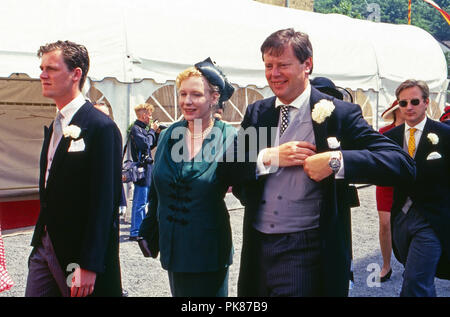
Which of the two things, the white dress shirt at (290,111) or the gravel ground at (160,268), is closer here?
the white dress shirt at (290,111)

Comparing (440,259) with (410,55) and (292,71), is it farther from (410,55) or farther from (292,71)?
(410,55)

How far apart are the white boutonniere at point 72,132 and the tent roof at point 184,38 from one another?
4734 millimetres

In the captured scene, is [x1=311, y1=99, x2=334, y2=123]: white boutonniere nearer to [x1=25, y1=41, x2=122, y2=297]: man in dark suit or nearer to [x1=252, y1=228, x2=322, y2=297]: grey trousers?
[x1=252, y1=228, x2=322, y2=297]: grey trousers

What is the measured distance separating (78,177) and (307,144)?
3.69ft

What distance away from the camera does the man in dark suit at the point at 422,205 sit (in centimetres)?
334

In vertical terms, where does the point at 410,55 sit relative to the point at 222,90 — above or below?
above

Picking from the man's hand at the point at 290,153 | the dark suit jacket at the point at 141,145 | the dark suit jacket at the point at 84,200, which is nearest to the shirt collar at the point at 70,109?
the dark suit jacket at the point at 84,200

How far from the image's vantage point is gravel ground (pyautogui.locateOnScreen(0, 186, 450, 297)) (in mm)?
4770

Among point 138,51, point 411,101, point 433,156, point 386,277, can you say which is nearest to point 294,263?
point 433,156

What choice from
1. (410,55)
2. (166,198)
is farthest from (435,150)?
(410,55)

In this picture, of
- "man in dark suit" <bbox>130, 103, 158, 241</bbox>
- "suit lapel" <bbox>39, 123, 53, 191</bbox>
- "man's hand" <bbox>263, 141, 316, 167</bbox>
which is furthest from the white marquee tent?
"man's hand" <bbox>263, 141, 316, 167</bbox>

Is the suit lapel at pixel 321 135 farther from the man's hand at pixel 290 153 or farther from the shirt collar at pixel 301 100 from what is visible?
the shirt collar at pixel 301 100
